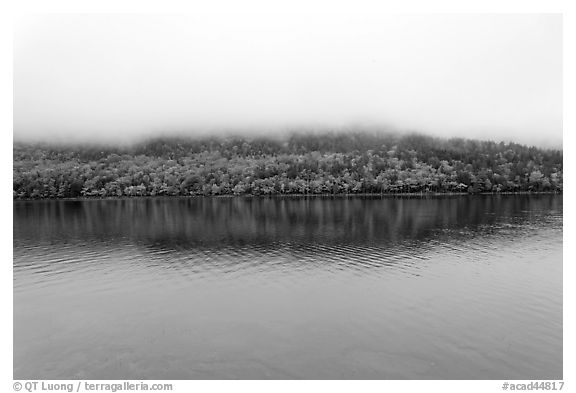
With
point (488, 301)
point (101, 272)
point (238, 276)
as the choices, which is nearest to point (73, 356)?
point (238, 276)

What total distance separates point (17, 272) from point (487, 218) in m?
104

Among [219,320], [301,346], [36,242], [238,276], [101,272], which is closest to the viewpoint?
[301,346]

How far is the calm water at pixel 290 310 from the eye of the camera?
78.0ft

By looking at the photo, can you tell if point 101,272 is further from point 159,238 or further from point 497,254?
point 497,254

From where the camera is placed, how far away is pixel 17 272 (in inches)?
1890

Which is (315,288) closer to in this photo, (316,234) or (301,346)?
(301,346)

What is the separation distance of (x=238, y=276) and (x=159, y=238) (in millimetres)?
36285

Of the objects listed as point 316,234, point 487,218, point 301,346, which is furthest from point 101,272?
point 487,218

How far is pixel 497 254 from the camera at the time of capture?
56750 mm

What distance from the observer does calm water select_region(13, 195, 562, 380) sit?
2378 cm

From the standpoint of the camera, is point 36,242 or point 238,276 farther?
point 36,242

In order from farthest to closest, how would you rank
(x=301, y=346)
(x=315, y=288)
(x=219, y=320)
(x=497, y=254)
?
(x=497, y=254) < (x=315, y=288) < (x=219, y=320) < (x=301, y=346)

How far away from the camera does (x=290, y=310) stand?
33500mm
